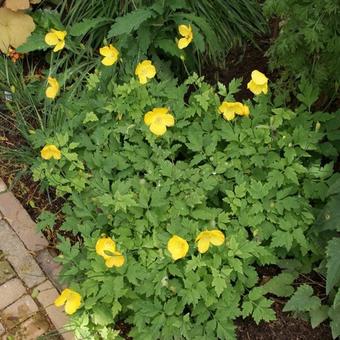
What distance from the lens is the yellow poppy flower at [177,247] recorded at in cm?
256

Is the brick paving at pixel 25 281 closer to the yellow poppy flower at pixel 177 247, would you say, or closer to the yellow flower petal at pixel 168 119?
the yellow poppy flower at pixel 177 247

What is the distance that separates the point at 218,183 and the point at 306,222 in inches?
18.0

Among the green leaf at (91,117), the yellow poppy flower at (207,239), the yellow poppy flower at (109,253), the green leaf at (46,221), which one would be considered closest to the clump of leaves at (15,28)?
the green leaf at (91,117)

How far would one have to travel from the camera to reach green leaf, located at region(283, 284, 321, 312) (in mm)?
2779

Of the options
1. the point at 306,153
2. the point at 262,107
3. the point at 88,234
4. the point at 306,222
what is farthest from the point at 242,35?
the point at 88,234

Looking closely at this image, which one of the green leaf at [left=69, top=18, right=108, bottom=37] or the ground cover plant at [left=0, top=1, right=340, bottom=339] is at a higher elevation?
the green leaf at [left=69, top=18, right=108, bottom=37]

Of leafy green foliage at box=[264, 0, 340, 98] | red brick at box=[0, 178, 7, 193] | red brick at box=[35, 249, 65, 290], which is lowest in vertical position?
red brick at box=[35, 249, 65, 290]

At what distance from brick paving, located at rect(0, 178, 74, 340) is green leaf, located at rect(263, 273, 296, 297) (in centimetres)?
99

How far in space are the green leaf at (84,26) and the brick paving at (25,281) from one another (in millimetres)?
1035

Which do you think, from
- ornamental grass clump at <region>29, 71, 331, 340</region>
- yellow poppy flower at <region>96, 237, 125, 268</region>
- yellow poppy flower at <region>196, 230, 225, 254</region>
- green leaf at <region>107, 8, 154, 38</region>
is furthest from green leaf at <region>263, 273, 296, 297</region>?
green leaf at <region>107, 8, 154, 38</region>

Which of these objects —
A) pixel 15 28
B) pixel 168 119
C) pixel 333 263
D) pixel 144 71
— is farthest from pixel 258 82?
pixel 15 28

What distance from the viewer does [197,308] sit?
270 centimetres

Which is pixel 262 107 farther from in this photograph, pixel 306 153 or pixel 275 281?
pixel 275 281

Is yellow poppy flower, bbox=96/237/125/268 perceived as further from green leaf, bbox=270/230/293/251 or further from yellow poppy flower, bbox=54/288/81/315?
green leaf, bbox=270/230/293/251
